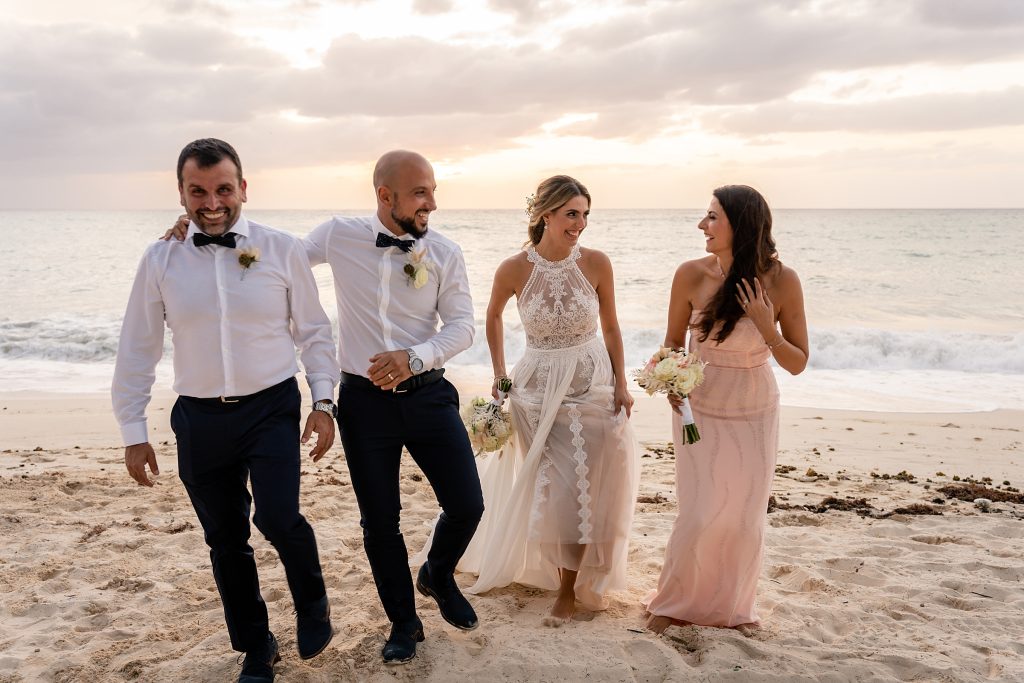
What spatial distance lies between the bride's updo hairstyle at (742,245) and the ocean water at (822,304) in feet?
25.3

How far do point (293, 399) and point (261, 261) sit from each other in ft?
2.02

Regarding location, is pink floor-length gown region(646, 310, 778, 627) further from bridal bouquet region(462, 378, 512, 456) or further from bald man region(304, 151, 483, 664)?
bald man region(304, 151, 483, 664)

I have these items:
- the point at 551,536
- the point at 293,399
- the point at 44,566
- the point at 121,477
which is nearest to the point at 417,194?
the point at 293,399

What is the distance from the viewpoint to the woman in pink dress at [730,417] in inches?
167

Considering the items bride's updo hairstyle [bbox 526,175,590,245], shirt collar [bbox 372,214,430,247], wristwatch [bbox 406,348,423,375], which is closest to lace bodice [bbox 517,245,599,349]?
bride's updo hairstyle [bbox 526,175,590,245]

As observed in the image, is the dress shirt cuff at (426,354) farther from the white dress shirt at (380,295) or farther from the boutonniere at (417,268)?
the boutonniere at (417,268)

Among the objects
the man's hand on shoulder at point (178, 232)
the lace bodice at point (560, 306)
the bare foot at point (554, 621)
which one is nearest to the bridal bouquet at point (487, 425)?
the lace bodice at point (560, 306)

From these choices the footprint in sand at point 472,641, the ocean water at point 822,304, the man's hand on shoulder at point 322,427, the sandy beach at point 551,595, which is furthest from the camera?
the ocean water at point 822,304

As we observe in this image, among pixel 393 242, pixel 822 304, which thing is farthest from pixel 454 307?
pixel 822 304

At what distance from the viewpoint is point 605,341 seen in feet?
16.1

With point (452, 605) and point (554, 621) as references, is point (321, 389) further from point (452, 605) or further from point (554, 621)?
point (554, 621)

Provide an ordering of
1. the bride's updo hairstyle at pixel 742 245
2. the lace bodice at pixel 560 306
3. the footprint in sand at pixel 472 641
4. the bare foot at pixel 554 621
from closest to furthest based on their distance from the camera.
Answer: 1. the footprint in sand at pixel 472 641
2. the bride's updo hairstyle at pixel 742 245
3. the bare foot at pixel 554 621
4. the lace bodice at pixel 560 306

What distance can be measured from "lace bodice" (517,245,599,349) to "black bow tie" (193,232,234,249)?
186cm

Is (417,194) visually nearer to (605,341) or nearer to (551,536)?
(605,341)
